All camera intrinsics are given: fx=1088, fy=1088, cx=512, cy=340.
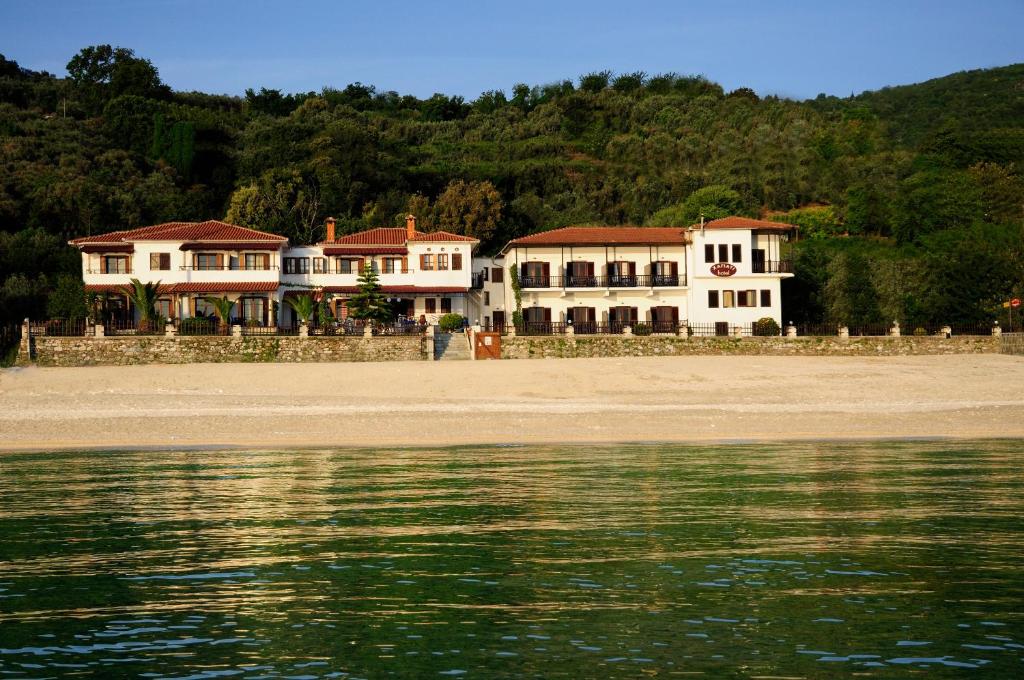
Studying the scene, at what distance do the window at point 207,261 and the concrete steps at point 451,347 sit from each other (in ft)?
47.7

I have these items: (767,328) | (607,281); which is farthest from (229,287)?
(767,328)

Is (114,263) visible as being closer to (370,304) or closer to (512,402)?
(370,304)

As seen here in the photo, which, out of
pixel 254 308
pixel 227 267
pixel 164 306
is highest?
pixel 227 267

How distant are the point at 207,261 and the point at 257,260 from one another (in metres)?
2.74

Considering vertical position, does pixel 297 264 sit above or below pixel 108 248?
below

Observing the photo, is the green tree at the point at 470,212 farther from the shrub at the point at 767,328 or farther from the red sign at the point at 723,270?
the shrub at the point at 767,328

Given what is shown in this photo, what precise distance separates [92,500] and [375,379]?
24316 millimetres

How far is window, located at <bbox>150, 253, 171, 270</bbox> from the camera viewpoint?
60250mm

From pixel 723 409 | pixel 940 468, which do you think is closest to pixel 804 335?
pixel 723 409

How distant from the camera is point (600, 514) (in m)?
17.9

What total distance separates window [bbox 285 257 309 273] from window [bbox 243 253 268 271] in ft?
6.72

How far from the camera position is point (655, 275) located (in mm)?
62594

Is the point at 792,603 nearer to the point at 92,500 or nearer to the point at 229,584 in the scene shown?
the point at 229,584

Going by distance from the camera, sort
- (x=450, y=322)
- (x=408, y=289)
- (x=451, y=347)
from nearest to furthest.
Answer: (x=451, y=347) < (x=450, y=322) < (x=408, y=289)
